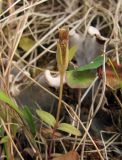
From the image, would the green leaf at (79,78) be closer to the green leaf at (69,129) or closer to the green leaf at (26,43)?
the green leaf at (69,129)

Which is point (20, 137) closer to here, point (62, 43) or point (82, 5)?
point (62, 43)

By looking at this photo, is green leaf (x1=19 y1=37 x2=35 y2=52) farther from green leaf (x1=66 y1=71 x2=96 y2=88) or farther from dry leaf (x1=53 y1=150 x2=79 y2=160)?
dry leaf (x1=53 y1=150 x2=79 y2=160)

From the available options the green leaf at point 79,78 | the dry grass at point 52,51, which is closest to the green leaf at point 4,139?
the dry grass at point 52,51

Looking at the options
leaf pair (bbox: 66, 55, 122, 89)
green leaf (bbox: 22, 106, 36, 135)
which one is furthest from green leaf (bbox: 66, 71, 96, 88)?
green leaf (bbox: 22, 106, 36, 135)

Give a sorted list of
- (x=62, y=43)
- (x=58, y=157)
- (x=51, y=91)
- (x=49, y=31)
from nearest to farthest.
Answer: (x=62, y=43) < (x=58, y=157) < (x=51, y=91) < (x=49, y=31)

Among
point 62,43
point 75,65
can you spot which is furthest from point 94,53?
point 62,43
